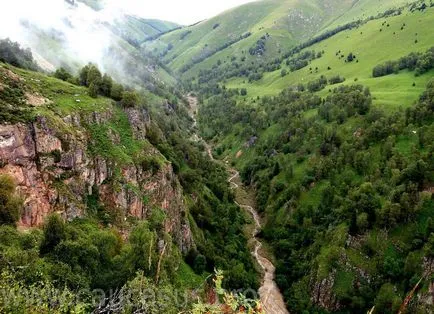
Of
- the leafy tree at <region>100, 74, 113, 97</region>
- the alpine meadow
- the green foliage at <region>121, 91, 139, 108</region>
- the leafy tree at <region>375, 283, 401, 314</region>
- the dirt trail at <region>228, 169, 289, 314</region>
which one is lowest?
the dirt trail at <region>228, 169, 289, 314</region>

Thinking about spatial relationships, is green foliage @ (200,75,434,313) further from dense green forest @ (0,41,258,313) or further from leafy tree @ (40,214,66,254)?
leafy tree @ (40,214,66,254)

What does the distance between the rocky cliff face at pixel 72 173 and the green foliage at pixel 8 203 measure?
13.2ft

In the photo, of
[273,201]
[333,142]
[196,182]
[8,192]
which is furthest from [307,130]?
[8,192]

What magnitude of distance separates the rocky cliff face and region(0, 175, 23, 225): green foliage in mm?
4036

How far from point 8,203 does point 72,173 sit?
17.4 m

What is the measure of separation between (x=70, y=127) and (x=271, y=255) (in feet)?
244

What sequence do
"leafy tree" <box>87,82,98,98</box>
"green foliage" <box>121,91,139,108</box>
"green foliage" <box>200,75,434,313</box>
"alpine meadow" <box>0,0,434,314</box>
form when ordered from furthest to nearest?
"green foliage" <box>200,75,434,313</box> → "green foliage" <box>121,91,139,108</box> → "leafy tree" <box>87,82,98,98</box> → "alpine meadow" <box>0,0,434,314</box>

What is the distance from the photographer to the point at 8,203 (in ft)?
171

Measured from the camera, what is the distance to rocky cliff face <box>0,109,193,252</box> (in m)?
60.6

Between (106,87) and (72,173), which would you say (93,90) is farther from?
(72,173)

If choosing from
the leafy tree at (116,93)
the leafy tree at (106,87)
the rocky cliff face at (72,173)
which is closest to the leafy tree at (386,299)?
the rocky cliff face at (72,173)

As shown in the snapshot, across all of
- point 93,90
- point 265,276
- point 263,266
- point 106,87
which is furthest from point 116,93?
point 263,266

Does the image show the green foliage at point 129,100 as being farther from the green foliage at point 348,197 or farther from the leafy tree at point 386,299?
the leafy tree at point 386,299

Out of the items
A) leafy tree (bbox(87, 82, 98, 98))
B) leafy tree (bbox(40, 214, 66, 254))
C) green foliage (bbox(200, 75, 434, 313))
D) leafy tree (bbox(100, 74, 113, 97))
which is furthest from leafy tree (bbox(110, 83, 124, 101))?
green foliage (bbox(200, 75, 434, 313))
